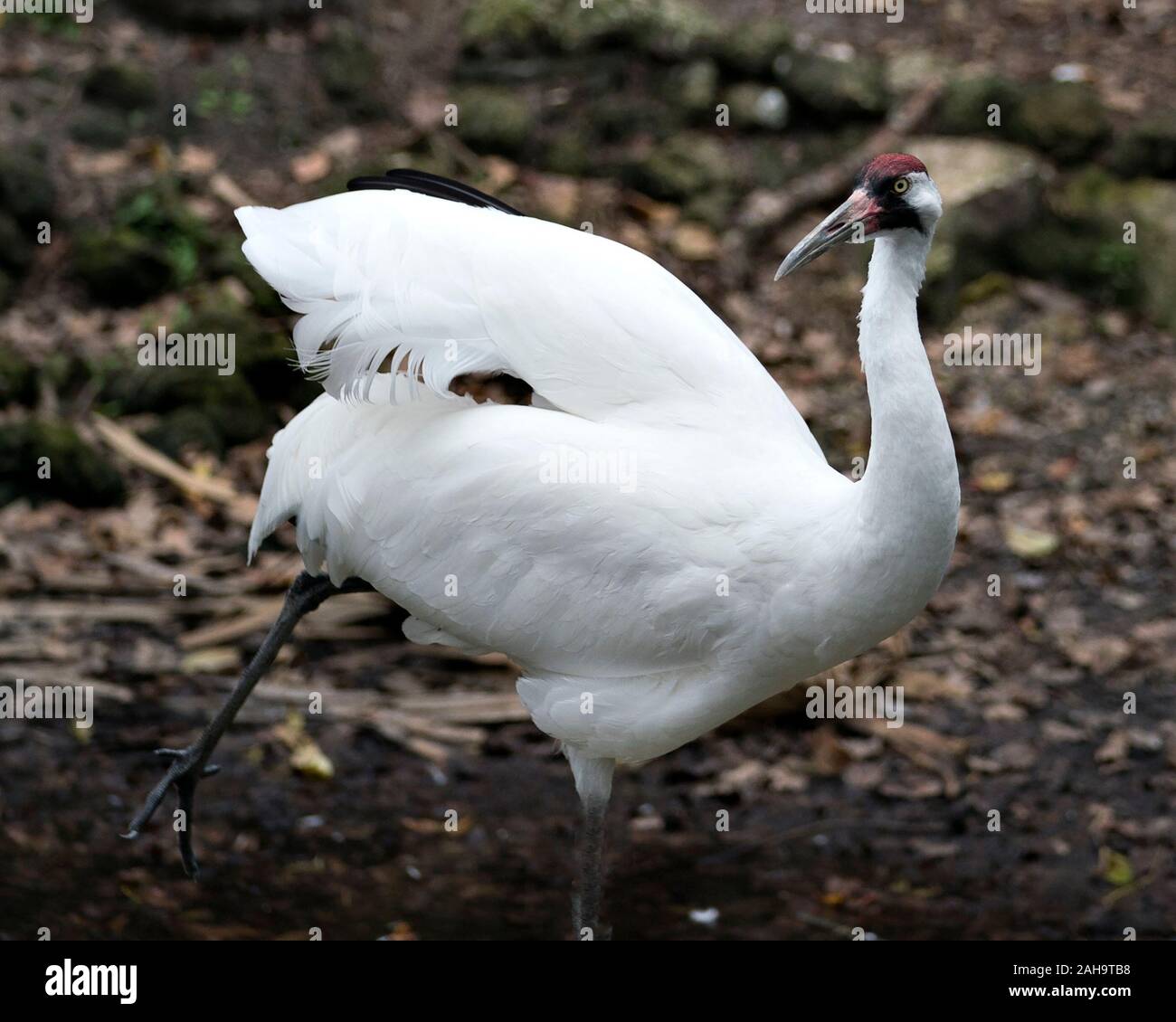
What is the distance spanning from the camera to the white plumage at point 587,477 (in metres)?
3.49

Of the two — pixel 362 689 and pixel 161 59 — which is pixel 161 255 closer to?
pixel 161 59

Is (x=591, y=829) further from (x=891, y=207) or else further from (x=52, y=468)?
(x=52, y=468)

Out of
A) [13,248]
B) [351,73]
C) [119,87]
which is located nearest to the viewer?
[13,248]

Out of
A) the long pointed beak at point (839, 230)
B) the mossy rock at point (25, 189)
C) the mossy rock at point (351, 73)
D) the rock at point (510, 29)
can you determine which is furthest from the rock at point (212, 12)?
the long pointed beak at point (839, 230)

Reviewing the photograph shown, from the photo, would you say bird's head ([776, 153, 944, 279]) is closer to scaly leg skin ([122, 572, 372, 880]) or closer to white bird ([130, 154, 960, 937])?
white bird ([130, 154, 960, 937])

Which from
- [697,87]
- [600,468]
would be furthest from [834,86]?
Result: [600,468]

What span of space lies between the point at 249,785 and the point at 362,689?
60cm

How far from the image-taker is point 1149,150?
7.81 m

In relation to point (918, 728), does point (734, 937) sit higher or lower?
lower

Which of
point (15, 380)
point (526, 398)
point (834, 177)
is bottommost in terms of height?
point (526, 398)

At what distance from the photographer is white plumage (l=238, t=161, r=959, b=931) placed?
3.49m

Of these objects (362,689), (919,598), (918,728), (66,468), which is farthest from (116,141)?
(919,598)

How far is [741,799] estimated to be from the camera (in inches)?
207

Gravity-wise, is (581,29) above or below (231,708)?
above
